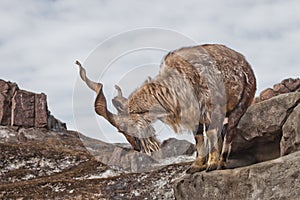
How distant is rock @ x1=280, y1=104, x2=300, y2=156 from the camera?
10.6m

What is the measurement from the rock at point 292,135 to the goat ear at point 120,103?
151 inches

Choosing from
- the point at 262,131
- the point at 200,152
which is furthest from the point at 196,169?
the point at 262,131

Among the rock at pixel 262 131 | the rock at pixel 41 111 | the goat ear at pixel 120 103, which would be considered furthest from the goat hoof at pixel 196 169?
the rock at pixel 41 111

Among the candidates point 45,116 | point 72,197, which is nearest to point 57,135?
point 45,116

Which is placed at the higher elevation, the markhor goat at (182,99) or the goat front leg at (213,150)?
the markhor goat at (182,99)

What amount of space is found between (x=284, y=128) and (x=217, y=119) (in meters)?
2.34

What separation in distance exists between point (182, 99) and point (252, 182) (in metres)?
2.00

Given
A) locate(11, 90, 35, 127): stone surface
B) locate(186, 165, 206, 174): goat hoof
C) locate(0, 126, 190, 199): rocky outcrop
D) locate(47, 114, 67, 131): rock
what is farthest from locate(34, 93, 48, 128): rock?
locate(186, 165, 206, 174): goat hoof

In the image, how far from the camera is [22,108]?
197ft

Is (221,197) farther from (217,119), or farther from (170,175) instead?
(170,175)

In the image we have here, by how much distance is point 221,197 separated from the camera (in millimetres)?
9750

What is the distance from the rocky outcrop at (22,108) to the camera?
59.2 m

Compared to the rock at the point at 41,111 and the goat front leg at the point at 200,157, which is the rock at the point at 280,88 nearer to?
the rock at the point at 41,111

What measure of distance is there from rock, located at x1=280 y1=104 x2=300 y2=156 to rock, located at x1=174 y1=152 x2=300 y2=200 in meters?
1.92
